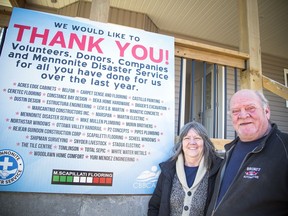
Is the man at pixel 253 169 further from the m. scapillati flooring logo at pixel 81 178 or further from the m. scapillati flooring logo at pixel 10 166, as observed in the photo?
the m. scapillati flooring logo at pixel 10 166

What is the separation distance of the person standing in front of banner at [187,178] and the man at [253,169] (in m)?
0.12

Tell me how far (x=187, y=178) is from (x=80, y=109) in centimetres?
100

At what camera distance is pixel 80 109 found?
61.7 inches

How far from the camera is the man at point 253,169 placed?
1.04 m

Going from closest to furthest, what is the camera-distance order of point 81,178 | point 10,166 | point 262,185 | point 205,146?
point 262,185 < point 10,166 < point 81,178 < point 205,146

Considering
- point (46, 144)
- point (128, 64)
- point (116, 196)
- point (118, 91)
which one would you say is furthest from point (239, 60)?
point (46, 144)

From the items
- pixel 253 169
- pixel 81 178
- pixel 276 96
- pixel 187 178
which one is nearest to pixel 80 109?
pixel 81 178

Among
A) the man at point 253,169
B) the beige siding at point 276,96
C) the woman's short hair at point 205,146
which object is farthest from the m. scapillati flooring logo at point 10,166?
the beige siding at point 276,96

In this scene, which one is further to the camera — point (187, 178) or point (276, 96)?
point (276, 96)

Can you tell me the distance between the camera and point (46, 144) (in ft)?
4.82

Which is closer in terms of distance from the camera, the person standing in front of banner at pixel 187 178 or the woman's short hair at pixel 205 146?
the person standing in front of banner at pixel 187 178

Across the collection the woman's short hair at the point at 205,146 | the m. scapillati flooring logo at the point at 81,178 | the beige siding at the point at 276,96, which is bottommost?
the m. scapillati flooring logo at the point at 81,178

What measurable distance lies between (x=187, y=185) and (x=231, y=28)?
4.02m

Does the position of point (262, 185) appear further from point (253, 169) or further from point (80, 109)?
point (80, 109)
